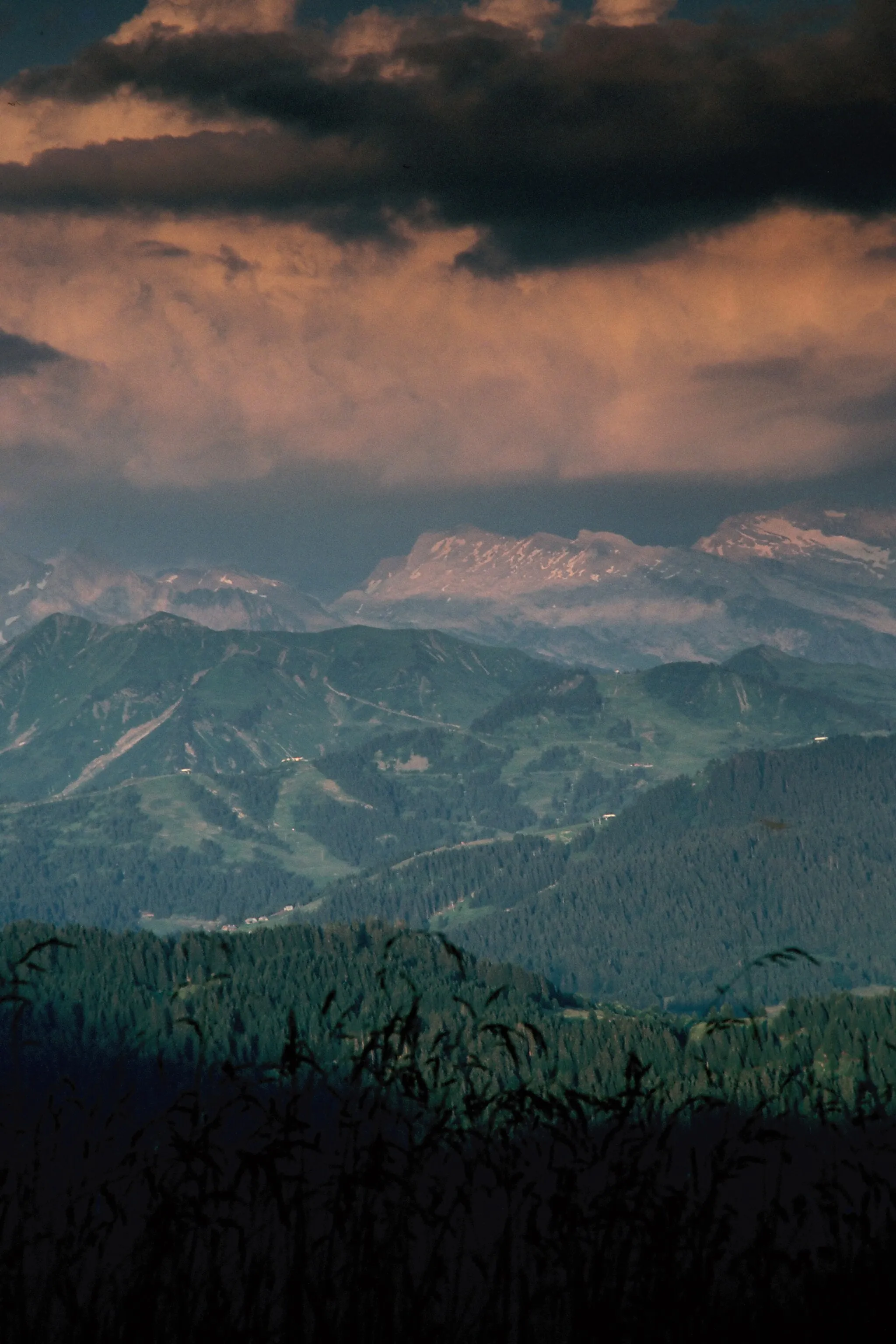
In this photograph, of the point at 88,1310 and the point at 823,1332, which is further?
the point at 823,1332

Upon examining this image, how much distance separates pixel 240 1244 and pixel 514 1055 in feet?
11.1

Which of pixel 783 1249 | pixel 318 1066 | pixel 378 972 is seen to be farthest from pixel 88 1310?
pixel 783 1249

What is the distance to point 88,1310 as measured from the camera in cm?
1409

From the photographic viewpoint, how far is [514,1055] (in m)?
15.2

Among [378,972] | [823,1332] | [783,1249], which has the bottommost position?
[823,1332]

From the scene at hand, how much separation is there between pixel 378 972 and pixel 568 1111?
2.59m

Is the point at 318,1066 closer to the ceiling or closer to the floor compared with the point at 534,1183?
closer to the ceiling

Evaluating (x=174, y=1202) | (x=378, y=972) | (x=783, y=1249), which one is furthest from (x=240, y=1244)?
(x=783, y=1249)

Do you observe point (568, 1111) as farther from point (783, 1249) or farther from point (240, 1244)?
point (240, 1244)

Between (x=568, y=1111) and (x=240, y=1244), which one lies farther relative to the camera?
(x=568, y=1111)

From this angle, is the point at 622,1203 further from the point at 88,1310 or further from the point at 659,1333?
the point at 88,1310

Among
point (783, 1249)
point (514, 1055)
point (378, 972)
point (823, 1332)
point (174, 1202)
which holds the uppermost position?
point (378, 972)

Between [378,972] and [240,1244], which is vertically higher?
[378,972]

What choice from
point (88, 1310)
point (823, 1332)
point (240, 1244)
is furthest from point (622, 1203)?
point (88, 1310)
